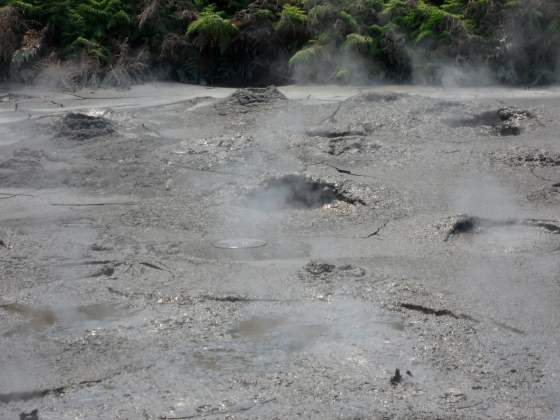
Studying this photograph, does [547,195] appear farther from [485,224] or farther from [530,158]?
[530,158]

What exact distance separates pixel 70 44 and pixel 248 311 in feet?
45.2

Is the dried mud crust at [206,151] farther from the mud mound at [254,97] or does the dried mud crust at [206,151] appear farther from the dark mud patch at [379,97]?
the dark mud patch at [379,97]

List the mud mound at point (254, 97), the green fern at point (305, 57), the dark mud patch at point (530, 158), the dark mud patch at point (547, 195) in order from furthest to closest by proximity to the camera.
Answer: the green fern at point (305, 57)
the mud mound at point (254, 97)
the dark mud patch at point (530, 158)
the dark mud patch at point (547, 195)

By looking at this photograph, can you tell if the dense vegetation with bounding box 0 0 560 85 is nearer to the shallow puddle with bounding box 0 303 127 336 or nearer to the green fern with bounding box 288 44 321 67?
Result: the green fern with bounding box 288 44 321 67

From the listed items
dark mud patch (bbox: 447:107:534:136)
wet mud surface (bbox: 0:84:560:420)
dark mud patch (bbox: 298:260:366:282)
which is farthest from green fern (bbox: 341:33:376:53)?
dark mud patch (bbox: 298:260:366:282)

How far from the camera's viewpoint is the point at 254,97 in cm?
1304

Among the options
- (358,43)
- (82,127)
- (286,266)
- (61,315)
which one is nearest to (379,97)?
(358,43)

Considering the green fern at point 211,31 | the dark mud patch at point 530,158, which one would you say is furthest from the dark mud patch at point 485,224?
the green fern at point 211,31

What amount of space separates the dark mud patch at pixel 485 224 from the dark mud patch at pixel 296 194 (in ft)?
3.74

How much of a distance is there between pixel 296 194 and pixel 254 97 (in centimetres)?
477

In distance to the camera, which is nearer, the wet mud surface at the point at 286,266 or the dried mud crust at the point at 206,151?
the wet mud surface at the point at 286,266

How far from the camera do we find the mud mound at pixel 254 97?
12938 mm

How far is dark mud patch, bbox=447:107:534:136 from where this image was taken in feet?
36.6

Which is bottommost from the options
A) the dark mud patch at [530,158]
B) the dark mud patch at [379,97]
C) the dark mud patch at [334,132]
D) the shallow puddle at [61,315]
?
the shallow puddle at [61,315]
